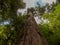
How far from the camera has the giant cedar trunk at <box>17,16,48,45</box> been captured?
7707 millimetres

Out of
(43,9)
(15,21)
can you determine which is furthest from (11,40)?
(43,9)

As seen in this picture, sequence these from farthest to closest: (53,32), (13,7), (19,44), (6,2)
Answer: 1. (53,32)
2. (19,44)
3. (13,7)
4. (6,2)

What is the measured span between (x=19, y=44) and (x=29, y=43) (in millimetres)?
348

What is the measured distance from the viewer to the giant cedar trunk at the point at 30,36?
7.71 m

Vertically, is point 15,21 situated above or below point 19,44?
above

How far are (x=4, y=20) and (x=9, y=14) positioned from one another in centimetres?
35

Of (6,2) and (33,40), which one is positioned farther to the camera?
(33,40)

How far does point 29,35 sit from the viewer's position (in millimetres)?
7801

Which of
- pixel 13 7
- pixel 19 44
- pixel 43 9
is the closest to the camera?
pixel 13 7

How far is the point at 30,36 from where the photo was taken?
7.80m

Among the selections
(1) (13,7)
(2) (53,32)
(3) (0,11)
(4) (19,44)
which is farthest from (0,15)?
(2) (53,32)

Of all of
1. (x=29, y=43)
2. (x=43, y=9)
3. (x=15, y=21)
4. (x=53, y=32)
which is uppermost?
(x=43, y=9)

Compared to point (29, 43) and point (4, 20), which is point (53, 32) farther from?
point (4, 20)

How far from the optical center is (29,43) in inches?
302
